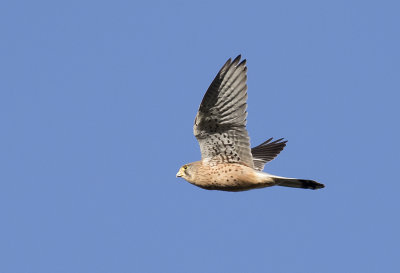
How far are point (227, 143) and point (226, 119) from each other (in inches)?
16.8

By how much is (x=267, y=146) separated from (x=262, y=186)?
103 inches

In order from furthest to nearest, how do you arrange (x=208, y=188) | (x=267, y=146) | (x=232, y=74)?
(x=267, y=146)
(x=208, y=188)
(x=232, y=74)

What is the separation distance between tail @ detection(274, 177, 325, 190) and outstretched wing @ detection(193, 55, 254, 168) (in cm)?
54

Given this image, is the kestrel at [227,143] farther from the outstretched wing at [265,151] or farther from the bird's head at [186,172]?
the outstretched wing at [265,151]

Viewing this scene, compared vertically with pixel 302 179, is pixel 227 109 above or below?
above

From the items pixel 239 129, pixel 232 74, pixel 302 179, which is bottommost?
pixel 302 179

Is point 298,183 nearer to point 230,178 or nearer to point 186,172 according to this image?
point 230,178

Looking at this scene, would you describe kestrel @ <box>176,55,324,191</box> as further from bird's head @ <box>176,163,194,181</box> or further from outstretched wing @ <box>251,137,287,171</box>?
outstretched wing @ <box>251,137,287,171</box>

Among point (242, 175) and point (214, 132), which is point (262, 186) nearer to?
point (242, 175)

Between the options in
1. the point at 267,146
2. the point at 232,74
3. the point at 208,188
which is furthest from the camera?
the point at 267,146

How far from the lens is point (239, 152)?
1006 cm

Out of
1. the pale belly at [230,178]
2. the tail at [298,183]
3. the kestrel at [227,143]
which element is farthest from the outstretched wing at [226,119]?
the tail at [298,183]

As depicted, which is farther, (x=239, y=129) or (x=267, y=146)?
(x=267, y=146)

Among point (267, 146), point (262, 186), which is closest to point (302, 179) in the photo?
point (262, 186)
